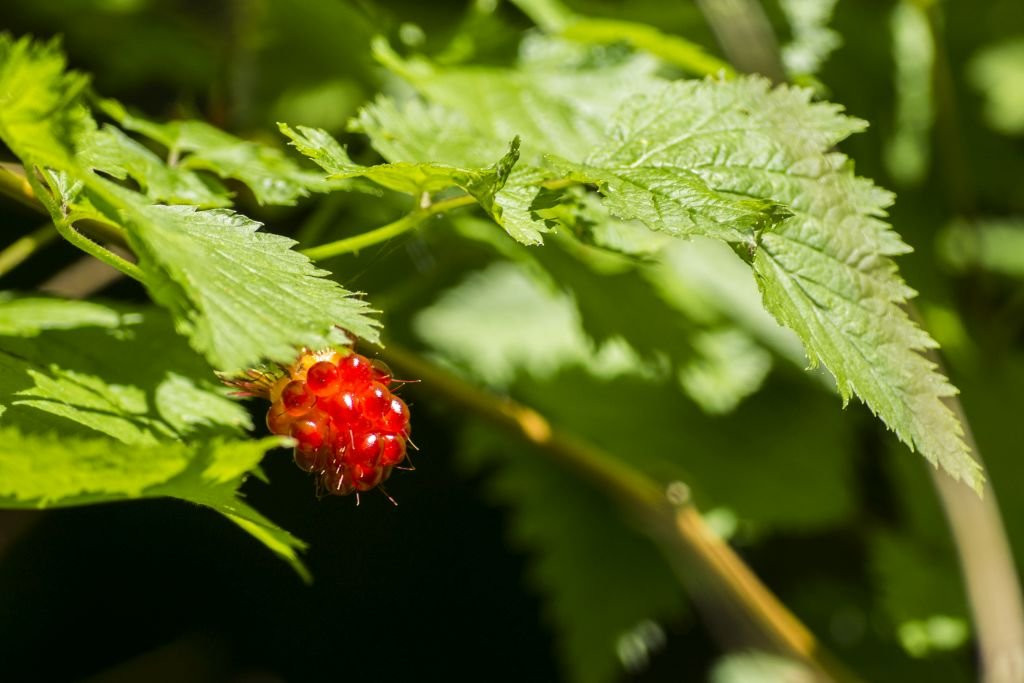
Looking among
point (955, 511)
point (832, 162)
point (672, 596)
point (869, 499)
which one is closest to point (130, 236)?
point (832, 162)

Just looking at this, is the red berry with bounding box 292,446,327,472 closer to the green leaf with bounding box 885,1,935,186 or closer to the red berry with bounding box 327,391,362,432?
the red berry with bounding box 327,391,362,432

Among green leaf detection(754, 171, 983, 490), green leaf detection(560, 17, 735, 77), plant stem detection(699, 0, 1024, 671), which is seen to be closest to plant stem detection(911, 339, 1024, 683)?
plant stem detection(699, 0, 1024, 671)

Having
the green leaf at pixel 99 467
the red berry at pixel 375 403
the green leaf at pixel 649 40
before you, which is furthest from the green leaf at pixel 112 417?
the green leaf at pixel 649 40

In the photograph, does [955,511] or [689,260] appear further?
[689,260]

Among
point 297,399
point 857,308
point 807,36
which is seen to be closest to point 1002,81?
point 807,36

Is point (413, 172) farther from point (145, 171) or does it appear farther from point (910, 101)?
point (910, 101)

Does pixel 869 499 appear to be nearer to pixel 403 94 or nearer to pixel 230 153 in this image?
pixel 403 94

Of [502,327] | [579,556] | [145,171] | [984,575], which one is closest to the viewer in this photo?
[145,171]
